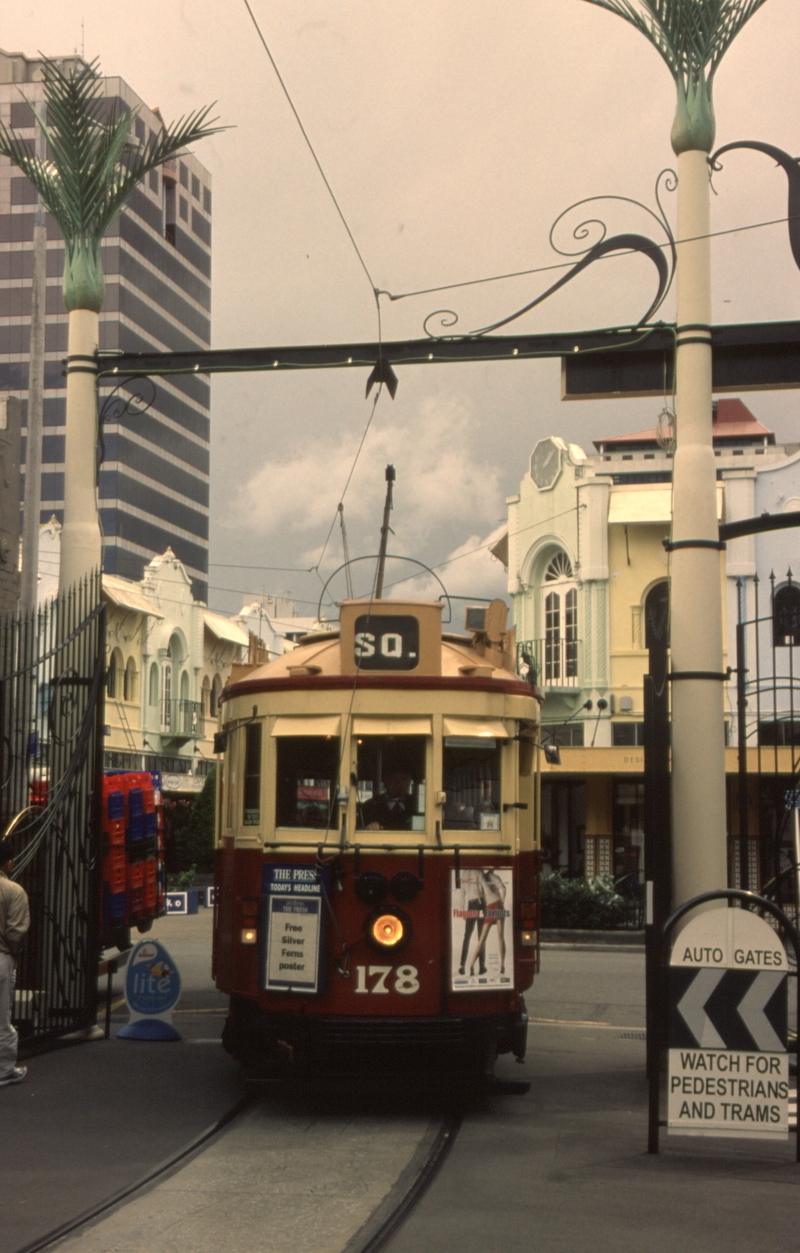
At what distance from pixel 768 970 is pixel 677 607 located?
3277 millimetres

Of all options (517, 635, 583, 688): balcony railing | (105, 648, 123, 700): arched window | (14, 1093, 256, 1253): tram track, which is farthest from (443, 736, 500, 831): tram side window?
(105, 648, 123, 700): arched window

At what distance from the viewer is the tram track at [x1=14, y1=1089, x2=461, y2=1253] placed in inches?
252

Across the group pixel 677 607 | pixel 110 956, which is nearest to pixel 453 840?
pixel 677 607

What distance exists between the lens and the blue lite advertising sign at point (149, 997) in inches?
501

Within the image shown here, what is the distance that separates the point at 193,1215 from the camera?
687 centimetres

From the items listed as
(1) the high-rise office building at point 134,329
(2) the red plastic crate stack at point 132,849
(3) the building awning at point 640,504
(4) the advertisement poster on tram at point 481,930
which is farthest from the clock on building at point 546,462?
(1) the high-rise office building at point 134,329

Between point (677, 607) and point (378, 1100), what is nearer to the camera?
point (378, 1100)

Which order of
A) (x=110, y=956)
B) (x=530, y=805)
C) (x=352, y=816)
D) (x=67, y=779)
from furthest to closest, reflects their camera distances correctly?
(x=110, y=956) < (x=67, y=779) < (x=530, y=805) < (x=352, y=816)

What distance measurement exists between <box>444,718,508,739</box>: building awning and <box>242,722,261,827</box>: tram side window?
51.6 inches

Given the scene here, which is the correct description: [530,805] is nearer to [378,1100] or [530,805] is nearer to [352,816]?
[352,816]

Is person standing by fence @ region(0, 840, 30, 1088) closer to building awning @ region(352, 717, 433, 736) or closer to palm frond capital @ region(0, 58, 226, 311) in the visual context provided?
building awning @ region(352, 717, 433, 736)

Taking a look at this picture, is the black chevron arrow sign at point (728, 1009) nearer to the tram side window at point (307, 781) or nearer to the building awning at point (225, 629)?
the tram side window at point (307, 781)

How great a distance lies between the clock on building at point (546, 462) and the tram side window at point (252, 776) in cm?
2665

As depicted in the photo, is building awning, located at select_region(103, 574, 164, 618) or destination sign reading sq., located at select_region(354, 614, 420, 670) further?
building awning, located at select_region(103, 574, 164, 618)
